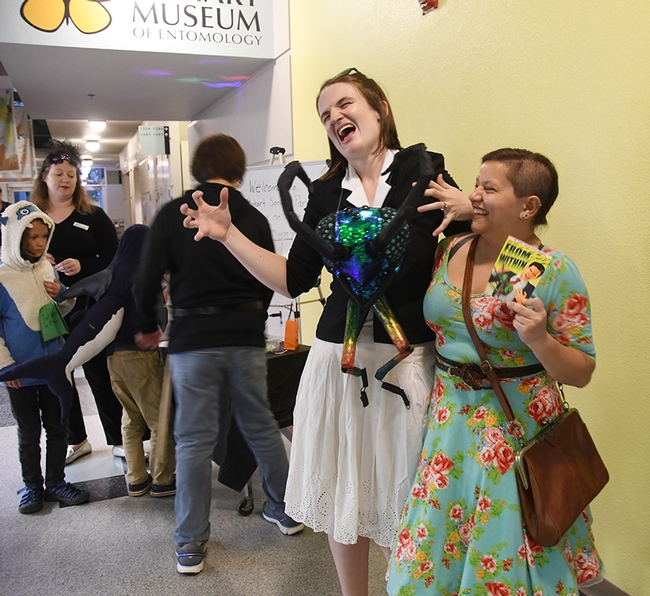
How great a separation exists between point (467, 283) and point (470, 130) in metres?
1.21

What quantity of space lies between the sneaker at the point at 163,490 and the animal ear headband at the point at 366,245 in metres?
1.74

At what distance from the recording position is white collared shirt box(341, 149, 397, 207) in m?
1.31

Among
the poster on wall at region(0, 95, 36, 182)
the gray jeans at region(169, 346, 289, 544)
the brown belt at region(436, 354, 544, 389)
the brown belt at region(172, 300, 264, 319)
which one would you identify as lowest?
the gray jeans at region(169, 346, 289, 544)

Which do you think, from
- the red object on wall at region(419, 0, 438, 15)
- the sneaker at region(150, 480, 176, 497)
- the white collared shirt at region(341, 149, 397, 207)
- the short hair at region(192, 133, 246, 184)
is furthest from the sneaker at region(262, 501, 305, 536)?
the red object on wall at region(419, 0, 438, 15)

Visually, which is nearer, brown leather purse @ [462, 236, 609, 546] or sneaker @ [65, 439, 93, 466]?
brown leather purse @ [462, 236, 609, 546]

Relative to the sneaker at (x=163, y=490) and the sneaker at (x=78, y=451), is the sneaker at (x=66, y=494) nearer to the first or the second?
the sneaker at (x=163, y=490)

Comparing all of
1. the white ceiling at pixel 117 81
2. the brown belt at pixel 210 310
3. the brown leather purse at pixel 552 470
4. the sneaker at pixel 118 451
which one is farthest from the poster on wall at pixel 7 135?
the brown leather purse at pixel 552 470

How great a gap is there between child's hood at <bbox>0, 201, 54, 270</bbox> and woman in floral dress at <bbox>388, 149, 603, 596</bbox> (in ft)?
6.41

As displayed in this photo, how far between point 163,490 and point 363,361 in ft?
5.69

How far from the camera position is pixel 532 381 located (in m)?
1.14

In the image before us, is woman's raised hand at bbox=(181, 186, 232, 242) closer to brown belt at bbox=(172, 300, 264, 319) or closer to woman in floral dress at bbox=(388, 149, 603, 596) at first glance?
woman in floral dress at bbox=(388, 149, 603, 596)

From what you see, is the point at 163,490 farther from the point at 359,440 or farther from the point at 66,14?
the point at 66,14

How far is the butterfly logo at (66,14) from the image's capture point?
3.08 metres

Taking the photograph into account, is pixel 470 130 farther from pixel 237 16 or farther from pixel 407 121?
pixel 237 16
